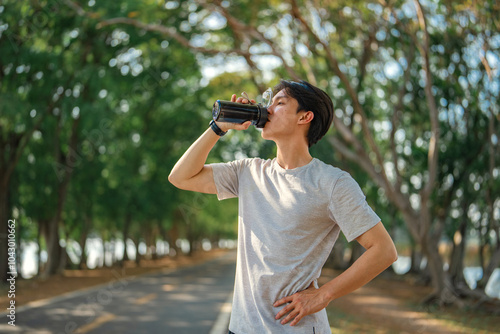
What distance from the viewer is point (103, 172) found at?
2369cm

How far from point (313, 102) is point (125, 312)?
9.23 m

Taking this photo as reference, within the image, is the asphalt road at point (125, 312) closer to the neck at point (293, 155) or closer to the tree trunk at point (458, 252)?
the tree trunk at point (458, 252)

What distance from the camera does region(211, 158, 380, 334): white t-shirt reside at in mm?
2277

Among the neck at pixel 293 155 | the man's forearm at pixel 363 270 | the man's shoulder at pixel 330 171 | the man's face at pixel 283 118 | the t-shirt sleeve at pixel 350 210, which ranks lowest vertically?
the man's forearm at pixel 363 270

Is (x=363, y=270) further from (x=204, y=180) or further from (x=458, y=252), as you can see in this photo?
(x=458, y=252)

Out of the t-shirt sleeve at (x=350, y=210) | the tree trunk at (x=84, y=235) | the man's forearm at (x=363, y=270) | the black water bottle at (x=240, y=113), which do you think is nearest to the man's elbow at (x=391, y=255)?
the man's forearm at (x=363, y=270)

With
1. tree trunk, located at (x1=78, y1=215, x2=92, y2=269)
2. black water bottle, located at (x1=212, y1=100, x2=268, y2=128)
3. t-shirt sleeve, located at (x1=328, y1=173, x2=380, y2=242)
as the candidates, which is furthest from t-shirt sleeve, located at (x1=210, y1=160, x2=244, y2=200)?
tree trunk, located at (x1=78, y1=215, x2=92, y2=269)

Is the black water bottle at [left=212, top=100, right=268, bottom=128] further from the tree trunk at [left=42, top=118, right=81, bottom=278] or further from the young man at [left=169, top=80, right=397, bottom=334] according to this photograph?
the tree trunk at [left=42, top=118, right=81, bottom=278]

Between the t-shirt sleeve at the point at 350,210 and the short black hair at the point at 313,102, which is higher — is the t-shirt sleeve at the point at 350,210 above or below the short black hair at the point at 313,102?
below

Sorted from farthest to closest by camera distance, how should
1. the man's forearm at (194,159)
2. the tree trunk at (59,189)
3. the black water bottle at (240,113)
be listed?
the tree trunk at (59,189)
the man's forearm at (194,159)
the black water bottle at (240,113)

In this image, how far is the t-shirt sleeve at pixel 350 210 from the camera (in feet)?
7.39

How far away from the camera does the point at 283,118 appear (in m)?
2.48

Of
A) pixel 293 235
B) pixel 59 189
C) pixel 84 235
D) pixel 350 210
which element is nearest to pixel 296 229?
pixel 293 235

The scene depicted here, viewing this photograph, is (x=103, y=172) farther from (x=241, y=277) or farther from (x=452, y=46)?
(x=241, y=277)
